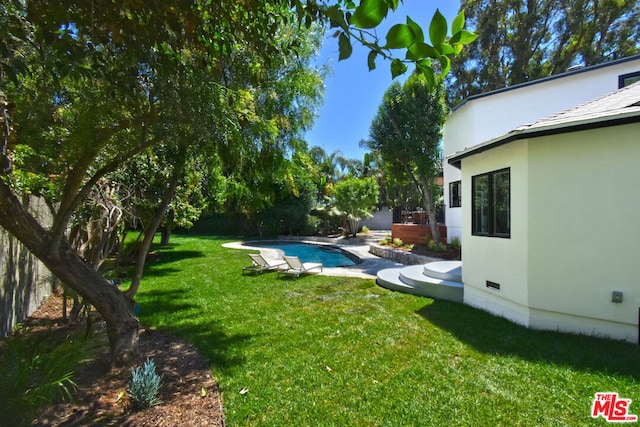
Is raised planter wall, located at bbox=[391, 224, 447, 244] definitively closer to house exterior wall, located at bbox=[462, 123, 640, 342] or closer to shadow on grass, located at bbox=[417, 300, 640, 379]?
shadow on grass, located at bbox=[417, 300, 640, 379]

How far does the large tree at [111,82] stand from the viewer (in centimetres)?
284

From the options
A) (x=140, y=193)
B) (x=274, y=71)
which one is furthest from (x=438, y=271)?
(x=140, y=193)

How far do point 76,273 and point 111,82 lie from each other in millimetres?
2567

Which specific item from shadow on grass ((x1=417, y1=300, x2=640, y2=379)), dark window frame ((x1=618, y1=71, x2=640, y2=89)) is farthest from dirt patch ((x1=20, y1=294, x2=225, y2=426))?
dark window frame ((x1=618, y1=71, x2=640, y2=89))

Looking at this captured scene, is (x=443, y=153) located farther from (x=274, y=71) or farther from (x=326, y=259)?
(x=274, y=71)

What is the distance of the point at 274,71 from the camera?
5.46 meters

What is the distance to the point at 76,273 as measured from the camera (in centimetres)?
413

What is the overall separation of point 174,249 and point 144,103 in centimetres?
1911

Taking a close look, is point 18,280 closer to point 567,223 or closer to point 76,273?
point 76,273

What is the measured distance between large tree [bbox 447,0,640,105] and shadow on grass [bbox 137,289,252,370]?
27950 mm

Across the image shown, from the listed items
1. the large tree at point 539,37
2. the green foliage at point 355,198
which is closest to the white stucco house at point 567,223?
the green foliage at point 355,198

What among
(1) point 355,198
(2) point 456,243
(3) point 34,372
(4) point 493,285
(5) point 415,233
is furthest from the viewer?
(1) point 355,198

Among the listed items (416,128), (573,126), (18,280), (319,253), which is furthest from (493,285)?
(319,253)

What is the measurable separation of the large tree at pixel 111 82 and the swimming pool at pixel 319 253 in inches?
577
